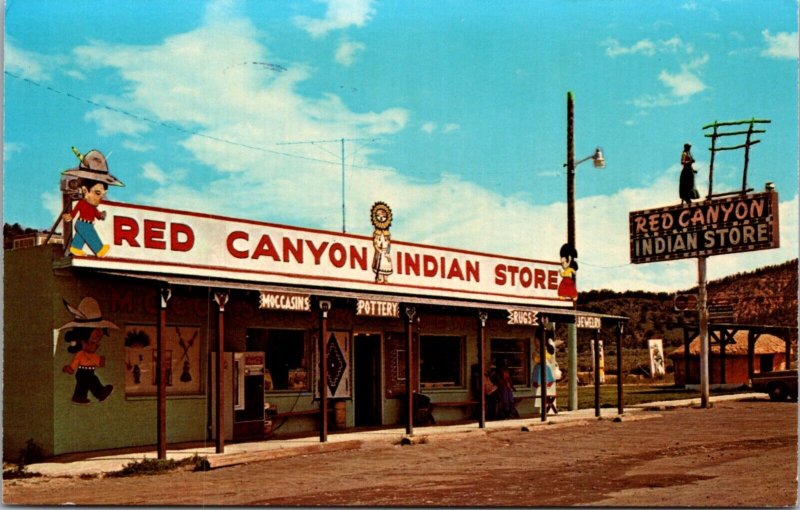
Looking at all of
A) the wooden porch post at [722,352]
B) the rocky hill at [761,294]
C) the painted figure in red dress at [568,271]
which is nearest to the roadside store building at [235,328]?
the painted figure in red dress at [568,271]

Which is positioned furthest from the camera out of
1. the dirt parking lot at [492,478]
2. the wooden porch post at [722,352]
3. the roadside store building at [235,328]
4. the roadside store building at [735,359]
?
the roadside store building at [735,359]

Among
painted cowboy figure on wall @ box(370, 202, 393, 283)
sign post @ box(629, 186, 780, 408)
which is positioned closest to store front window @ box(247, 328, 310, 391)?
painted cowboy figure on wall @ box(370, 202, 393, 283)

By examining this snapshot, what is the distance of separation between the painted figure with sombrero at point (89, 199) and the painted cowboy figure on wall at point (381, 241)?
6.83m

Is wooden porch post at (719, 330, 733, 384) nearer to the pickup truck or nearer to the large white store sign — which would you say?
the pickup truck

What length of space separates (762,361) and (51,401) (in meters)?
36.3

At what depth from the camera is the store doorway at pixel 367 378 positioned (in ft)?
71.1

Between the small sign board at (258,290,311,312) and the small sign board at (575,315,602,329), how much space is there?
8.94 meters

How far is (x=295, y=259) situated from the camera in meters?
19.8

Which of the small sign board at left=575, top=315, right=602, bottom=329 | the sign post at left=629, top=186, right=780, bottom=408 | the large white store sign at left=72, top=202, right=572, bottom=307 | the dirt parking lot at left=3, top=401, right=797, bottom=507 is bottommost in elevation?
the dirt parking lot at left=3, top=401, right=797, bottom=507

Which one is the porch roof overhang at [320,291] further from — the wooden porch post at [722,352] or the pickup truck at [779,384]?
the wooden porch post at [722,352]

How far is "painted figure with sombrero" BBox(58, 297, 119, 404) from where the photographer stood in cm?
1593

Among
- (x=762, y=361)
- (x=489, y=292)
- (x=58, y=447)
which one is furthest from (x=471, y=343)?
(x=762, y=361)

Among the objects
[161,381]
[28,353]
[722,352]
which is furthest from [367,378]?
[722,352]

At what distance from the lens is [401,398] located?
22031mm
